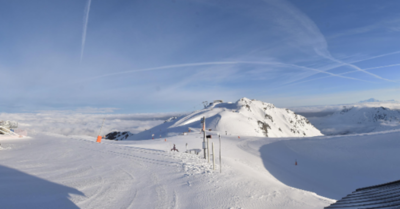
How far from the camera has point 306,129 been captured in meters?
132

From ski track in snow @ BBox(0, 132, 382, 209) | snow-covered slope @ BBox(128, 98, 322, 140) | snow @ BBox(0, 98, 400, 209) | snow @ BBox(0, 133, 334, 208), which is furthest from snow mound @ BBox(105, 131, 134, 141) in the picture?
snow @ BBox(0, 133, 334, 208)

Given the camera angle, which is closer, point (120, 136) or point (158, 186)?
point (158, 186)

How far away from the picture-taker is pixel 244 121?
271 ft

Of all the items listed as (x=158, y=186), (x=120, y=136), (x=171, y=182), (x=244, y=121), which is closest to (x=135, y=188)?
(x=158, y=186)

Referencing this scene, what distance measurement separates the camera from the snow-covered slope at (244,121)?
7292cm

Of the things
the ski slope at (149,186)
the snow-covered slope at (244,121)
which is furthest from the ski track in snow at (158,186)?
the snow-covered slope at (244,121)

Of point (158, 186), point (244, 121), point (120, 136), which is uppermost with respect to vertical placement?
point (244, 121)

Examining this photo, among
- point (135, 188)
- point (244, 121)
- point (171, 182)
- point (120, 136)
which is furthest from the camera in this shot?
point (120, 136)

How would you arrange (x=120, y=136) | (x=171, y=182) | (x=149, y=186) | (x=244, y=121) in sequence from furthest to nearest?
(x=120, y=136)
(x=244, y=121)
(x=171, y=182)
(x=149, y=186)

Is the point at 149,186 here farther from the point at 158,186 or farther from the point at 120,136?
the point at 120,136

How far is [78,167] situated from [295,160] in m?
23.1

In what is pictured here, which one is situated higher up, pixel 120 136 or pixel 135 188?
pixel 120 136

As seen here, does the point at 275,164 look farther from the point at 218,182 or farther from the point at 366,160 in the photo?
the point at 218,182

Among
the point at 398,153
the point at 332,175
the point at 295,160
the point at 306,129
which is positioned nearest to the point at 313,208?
the point at 332,175
